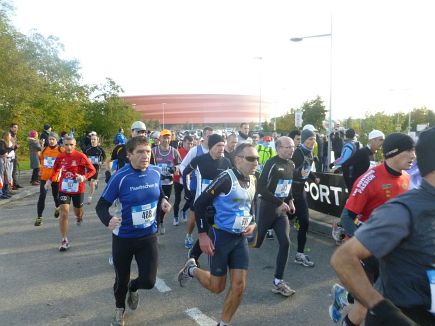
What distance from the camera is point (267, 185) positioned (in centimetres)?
528

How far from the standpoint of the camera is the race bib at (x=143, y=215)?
407cm

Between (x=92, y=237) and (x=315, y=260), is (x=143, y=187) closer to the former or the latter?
(x=315, y=260)

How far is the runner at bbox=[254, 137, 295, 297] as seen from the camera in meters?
4.95

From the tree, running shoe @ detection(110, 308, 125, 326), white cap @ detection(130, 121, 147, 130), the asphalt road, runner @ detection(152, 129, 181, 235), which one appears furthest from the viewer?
the tree

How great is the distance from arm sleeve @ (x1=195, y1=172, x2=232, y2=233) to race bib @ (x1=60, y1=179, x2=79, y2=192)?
12.0ft

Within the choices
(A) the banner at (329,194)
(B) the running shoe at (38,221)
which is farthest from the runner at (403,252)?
(B) the running shoe at (38,221)

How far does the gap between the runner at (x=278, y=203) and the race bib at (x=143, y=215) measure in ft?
5.14

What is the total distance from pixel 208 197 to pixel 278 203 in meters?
1.43

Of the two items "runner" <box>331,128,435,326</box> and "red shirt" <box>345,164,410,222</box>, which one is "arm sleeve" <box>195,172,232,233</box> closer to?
"red shirt" <box>345,164,410,222</box>

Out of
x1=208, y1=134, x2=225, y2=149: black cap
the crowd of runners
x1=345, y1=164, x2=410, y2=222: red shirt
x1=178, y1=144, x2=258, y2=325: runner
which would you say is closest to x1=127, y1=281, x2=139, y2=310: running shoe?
the crowd of runners

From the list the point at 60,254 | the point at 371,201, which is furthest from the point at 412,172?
the point at 60,254

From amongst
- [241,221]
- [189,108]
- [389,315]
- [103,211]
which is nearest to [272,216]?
[241,221]

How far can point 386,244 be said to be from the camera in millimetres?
1751

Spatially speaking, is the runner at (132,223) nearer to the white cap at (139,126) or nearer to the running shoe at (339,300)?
the running shoe at (339,300)
